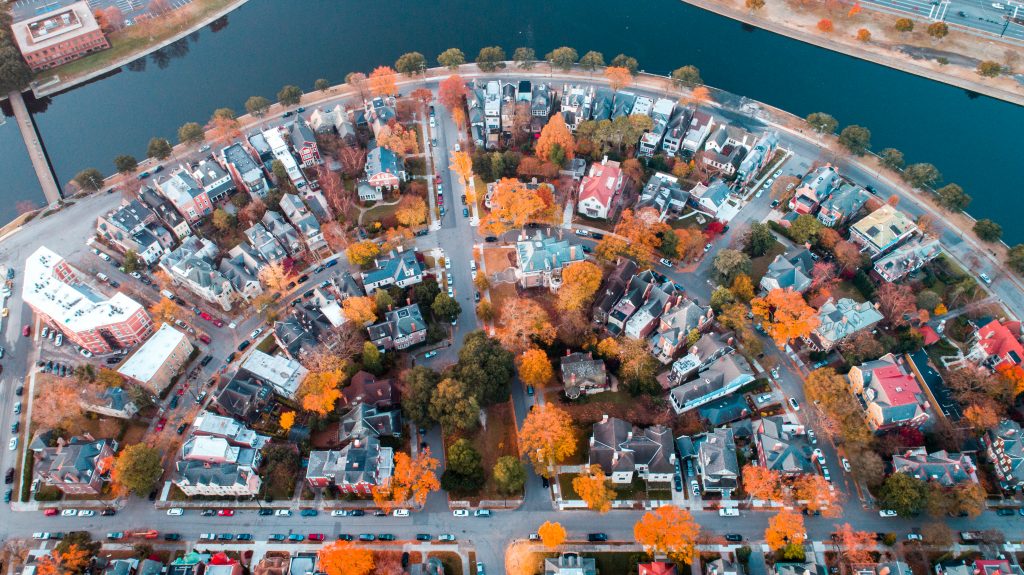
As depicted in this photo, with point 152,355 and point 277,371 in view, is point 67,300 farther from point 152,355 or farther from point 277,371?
point 277,371

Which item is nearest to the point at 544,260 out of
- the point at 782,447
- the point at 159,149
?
the point at 782,447

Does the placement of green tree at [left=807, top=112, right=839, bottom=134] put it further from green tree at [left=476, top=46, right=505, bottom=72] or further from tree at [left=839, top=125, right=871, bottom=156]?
green tree at [left=476, top=46, right=505, bottom=72]


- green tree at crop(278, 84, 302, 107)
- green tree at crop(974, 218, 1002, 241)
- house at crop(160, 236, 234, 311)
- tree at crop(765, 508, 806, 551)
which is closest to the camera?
tree at crop(765, 508, 806, 551)

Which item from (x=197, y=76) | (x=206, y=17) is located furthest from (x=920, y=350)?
(x=206, y=17)

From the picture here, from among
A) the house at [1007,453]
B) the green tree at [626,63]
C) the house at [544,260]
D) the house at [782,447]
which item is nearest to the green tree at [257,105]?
the house at [544,260]

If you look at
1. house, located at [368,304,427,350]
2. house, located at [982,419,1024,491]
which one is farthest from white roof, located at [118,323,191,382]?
house, located at [982,419,1024,491]
